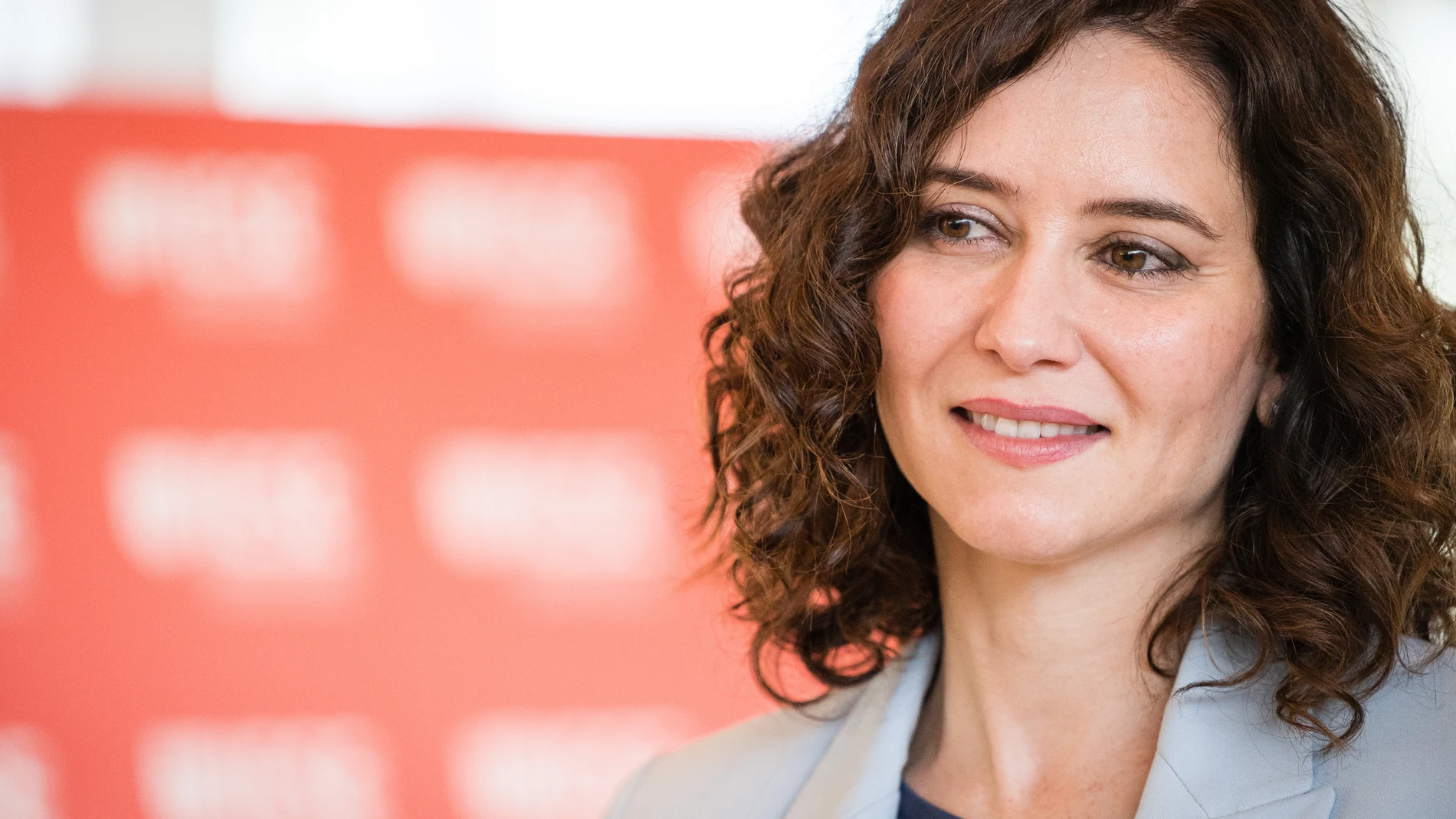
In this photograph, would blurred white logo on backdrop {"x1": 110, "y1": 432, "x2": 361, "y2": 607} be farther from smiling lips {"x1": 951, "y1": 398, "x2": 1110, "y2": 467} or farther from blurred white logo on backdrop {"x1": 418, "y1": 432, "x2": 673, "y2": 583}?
smiling lips {"x1": 951, "y1": 398, "x2": 1110, "y2": 467}

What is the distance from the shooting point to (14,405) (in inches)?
149

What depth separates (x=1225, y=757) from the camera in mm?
1340

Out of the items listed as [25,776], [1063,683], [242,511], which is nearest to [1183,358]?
[1063,683]

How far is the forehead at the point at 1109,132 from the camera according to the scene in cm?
131

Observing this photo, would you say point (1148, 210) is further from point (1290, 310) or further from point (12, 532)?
point (12, 532)

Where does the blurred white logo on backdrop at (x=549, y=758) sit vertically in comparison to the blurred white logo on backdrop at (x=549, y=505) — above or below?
below

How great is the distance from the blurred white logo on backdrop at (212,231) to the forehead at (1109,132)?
294 centimetres

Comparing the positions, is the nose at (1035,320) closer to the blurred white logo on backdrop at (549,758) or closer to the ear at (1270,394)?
the ear at (1270,394)

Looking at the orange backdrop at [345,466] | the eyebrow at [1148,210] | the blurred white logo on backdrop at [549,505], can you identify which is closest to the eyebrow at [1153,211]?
the eyebrow at [1148,210]

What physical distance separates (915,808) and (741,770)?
24cm

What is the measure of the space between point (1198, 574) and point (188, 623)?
3.18 m

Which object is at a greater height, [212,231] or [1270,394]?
[1270,394]

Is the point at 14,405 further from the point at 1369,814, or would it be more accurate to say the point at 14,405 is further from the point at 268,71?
the point at 1369,814

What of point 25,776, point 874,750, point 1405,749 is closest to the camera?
point 1405,749
